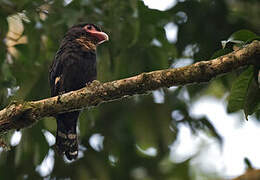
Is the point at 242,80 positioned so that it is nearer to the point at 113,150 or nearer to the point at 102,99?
the point at 102,99

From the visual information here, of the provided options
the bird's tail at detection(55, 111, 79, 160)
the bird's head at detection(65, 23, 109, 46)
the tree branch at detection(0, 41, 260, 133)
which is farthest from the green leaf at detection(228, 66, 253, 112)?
the bird's head at detection(65, 23, 109, 46)

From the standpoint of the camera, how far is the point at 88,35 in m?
5.06

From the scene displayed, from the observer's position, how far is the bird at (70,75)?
4.66 metres

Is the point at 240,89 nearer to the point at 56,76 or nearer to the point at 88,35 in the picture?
the point at 56,76

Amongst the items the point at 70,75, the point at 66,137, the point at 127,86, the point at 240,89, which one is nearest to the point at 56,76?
the point at 70,75

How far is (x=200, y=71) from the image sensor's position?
3.15 metres

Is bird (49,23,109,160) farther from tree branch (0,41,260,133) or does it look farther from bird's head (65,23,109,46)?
tree branch (0,41,260,133)

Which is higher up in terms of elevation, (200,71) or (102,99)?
(200,71)

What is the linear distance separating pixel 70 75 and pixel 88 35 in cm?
59

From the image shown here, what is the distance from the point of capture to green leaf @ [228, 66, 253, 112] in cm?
310

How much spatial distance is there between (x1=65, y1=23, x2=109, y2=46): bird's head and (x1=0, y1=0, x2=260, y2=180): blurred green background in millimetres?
113

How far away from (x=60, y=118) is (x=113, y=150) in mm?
1664

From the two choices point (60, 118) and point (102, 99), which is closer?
point (102, 99)

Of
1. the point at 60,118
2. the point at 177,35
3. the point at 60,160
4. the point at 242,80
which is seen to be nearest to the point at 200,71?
the point at 242,80
